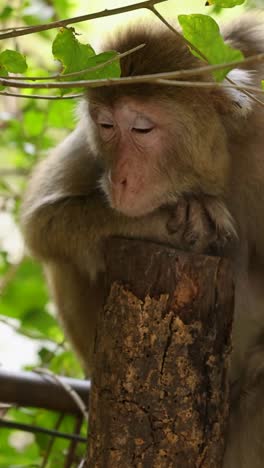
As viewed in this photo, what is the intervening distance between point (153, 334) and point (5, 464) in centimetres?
178

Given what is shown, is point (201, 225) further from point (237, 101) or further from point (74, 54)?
point (74, 54)

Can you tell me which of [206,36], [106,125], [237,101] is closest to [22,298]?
[106,125]

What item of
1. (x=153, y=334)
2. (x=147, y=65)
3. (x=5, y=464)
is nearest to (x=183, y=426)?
(x=153, y=334)

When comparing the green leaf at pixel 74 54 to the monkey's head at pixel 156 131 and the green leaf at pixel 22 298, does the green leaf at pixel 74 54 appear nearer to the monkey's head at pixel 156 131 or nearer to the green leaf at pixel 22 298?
the monkey's head at pixel 156 131

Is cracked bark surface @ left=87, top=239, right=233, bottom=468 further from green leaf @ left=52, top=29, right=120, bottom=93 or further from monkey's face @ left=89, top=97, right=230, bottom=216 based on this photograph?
green leaf @ left=52, top=29, right=120, bottom=93

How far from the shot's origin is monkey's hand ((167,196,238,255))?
10.3ft

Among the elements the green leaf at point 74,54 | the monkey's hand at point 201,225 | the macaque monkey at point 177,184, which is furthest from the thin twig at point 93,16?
the monkey's hand at point 201,225

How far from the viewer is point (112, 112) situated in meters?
3.21

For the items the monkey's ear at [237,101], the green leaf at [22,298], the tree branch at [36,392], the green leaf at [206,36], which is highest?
the monkey's ear at [237,101]

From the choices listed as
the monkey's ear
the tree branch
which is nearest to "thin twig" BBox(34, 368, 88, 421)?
the tree branch

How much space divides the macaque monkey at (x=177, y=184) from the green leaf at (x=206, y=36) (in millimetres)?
1144

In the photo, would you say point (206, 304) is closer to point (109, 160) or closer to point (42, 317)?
point (109, 160)

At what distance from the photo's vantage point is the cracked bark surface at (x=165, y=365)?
266cm

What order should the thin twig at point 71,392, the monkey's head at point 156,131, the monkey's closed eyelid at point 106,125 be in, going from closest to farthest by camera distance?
the monkey's head at point 156,131 < the monkey's closed eyelid at point 106,125 < the thin twig at point 71,392
